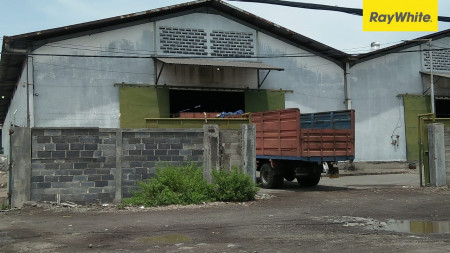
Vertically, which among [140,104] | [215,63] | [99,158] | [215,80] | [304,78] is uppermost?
[215,63]

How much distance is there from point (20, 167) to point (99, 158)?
190 centimetres

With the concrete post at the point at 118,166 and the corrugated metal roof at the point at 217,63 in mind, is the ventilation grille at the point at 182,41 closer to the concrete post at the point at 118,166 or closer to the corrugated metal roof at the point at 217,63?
the corrugated metal roof at the point at 217,63

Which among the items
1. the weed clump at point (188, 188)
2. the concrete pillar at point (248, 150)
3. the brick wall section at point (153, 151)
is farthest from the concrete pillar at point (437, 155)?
the brick wall section at point (153, 151)

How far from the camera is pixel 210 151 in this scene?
12.8m

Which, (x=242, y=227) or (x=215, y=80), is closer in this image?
(x=242, y=227)

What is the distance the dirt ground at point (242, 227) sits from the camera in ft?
22.0

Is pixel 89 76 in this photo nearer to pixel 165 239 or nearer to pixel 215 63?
pixel 215 63

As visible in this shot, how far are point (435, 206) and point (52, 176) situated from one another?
31.5 feet

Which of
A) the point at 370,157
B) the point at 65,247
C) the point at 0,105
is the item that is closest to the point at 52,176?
the point at 65,247

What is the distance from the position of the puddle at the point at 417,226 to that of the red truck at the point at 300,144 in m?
5.83

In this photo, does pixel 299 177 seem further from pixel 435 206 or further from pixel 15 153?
pixel 15 153

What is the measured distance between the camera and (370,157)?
87.8ft

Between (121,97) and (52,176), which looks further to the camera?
(121,97)

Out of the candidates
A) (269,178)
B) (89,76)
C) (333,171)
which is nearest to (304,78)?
(269,178)
